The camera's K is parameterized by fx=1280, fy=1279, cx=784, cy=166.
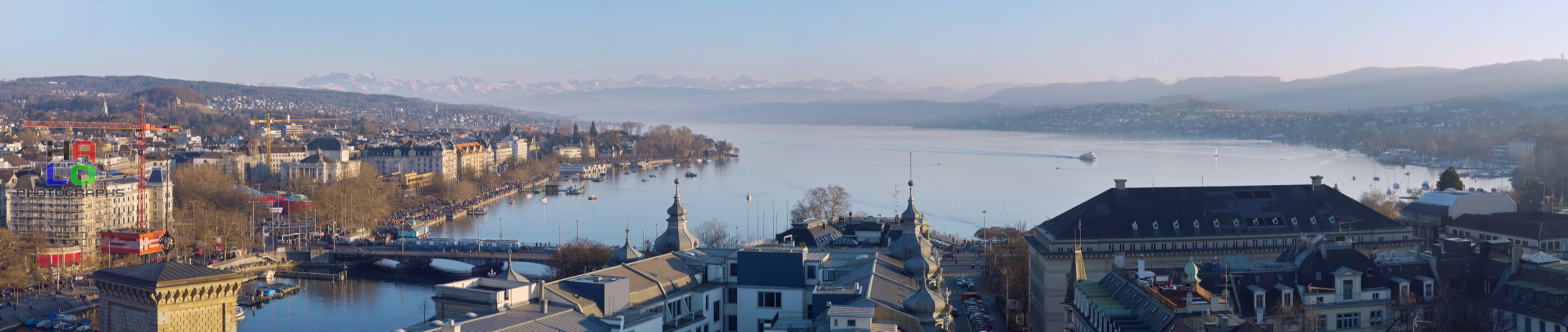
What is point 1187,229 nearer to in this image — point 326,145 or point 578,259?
point 578,259

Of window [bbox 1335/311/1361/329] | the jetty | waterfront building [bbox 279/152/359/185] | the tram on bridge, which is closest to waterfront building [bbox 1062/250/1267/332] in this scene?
window [bbox 1335/311/1361/329]

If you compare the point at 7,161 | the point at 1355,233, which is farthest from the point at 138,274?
the point at 7,161

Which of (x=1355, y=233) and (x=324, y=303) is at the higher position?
(x=1355, y=233)

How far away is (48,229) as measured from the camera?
33.2 meters

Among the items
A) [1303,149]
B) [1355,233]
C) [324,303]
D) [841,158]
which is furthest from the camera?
[1303,149]

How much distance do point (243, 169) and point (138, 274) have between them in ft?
171

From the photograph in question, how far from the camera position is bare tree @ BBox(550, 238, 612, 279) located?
28.2 m

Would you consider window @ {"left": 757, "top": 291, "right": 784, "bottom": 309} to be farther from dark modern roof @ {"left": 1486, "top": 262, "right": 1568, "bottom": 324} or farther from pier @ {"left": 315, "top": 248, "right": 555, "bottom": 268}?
pier @ {"left": 315, "top": 248, "right": 555, "bottom": 268}

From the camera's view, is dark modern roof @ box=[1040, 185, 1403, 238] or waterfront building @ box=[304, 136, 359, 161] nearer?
dark modern roof @ box=[1040, 185, 1403, 238]

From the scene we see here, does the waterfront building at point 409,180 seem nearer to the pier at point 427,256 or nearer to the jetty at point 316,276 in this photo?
the pier at point 427,256

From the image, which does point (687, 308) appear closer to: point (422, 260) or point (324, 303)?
point (324, 303)

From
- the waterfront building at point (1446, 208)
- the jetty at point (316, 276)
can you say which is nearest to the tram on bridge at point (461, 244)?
the jetty at point (316, 276)

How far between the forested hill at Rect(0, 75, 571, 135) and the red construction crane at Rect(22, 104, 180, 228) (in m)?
14.5

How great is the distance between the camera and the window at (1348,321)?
15352 millimetres
